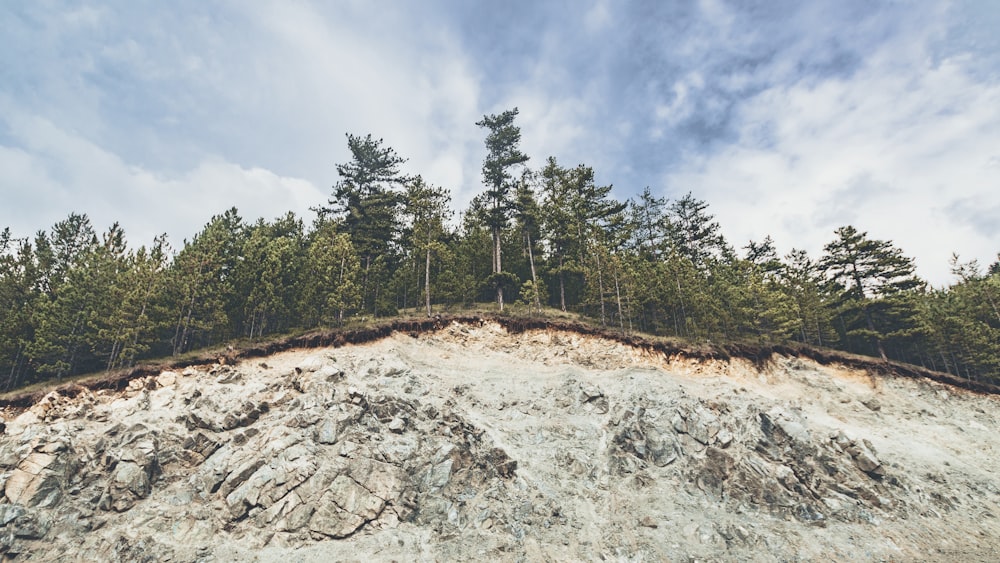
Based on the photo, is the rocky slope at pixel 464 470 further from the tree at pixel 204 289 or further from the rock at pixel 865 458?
the tree at pixel 204 289

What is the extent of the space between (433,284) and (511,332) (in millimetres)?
14944

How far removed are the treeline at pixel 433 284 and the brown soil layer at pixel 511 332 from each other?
5.03m

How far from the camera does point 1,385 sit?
104ft

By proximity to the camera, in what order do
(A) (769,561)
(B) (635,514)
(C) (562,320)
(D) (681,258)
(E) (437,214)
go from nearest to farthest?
(A) (769,561) → (B) (635,514) → (C) (562,320) → (E) (437,214) → (D) (681,258)

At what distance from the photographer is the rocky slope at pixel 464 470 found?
15383 mm

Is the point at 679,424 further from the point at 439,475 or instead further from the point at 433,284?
the point at 433,284

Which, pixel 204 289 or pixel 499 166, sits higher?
pixel 499 166

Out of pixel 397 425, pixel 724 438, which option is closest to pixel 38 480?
pixel 397 425

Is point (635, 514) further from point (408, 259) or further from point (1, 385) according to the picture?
point (1, 385)

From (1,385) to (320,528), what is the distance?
36.8 meters

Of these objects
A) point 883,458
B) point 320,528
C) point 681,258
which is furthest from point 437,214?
point 883,458

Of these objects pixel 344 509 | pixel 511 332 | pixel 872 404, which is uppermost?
pixel 511 332

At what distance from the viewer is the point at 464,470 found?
18.2m

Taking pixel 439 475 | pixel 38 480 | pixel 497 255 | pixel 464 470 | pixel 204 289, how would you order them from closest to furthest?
pixel 38 480 → pixel 439 475 → pixel 464 470 → pixel 204 289 → pixel 497 255
